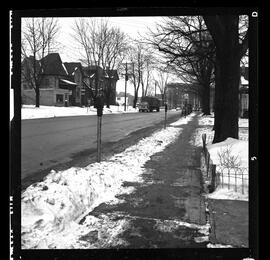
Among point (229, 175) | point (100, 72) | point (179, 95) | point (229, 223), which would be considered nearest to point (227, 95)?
point (179, 95)

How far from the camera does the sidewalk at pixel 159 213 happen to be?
11.8ft

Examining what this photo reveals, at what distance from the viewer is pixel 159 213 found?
449 centimetres

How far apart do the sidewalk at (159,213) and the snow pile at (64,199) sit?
0.64ft

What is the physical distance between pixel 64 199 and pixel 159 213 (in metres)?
1.25

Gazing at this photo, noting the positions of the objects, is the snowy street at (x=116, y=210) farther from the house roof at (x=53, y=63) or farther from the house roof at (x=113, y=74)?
the house roof at (x=113, y=74)

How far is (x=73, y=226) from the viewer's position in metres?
3.99

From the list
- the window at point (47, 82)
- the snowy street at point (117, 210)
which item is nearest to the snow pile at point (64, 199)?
the snowy street at point (117, 210)

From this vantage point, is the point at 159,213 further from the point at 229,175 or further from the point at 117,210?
the point at 229,175

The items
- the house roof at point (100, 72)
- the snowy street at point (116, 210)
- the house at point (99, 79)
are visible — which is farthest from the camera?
the house at point (99, 79)
